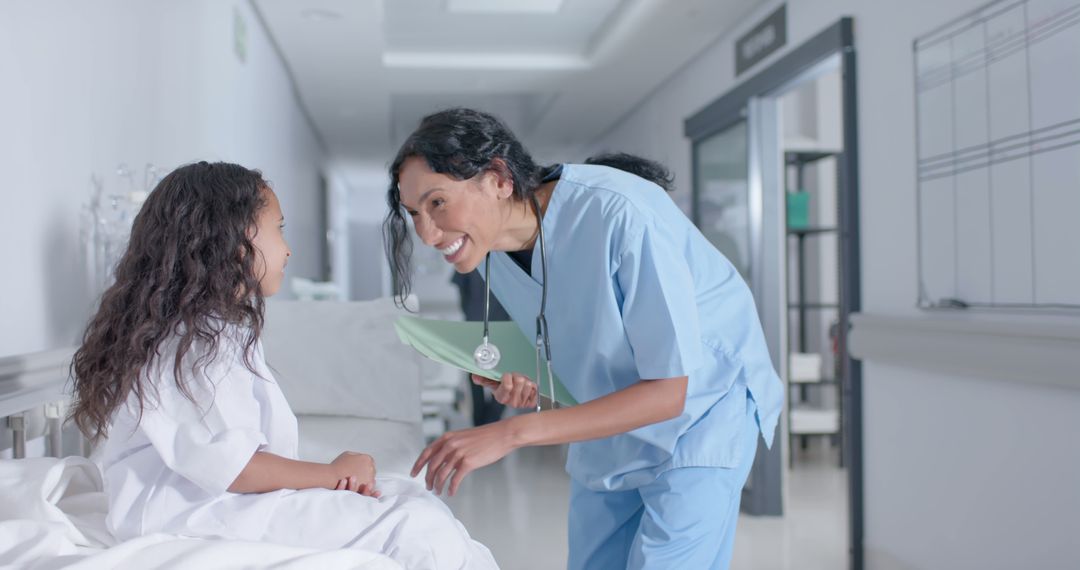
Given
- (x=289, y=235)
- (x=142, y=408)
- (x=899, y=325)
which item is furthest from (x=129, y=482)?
(x=289, y=235)

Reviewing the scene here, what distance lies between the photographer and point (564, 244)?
1.40 metres

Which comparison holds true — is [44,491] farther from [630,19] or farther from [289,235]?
[289,235]

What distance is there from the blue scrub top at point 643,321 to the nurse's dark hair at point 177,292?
493 mm

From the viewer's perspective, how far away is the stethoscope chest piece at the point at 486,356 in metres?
1.47

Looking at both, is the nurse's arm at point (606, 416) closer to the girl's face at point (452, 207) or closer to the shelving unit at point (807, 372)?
the girl's face at point (452, 207)

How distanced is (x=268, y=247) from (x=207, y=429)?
0.98 feet

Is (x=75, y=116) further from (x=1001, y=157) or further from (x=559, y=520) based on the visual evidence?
(x=559, y=520)

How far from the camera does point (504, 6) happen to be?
15.4 ft

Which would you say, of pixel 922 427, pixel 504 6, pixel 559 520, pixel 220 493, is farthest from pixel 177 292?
pixel 504 6

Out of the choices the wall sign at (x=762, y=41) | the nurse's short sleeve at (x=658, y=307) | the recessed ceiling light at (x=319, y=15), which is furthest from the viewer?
the recessed ceiling light at (x=319, y=15)

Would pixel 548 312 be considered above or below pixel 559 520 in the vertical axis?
above

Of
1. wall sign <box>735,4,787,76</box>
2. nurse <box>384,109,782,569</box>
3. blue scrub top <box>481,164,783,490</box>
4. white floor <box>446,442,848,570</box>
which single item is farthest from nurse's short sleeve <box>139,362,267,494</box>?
wall sign <box>735,4,787,76</box>

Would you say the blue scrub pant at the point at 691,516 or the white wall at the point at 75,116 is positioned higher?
the white wall at the point at 75,116

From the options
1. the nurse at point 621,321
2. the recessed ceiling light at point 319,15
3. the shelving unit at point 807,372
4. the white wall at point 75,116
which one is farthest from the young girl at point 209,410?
the shelving unit at point 807,372
